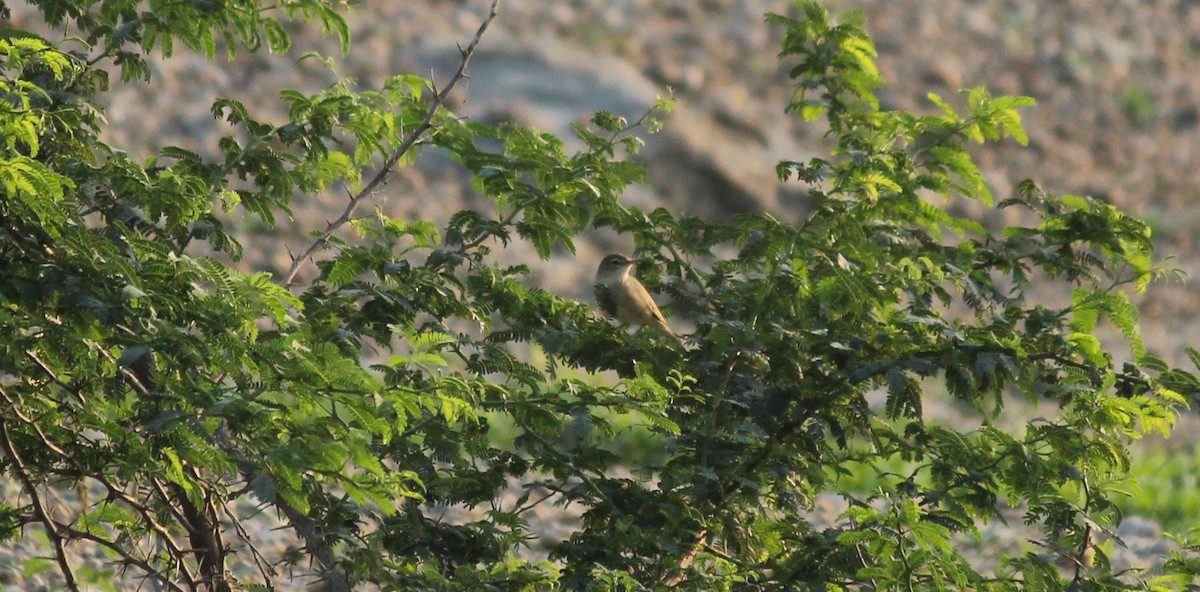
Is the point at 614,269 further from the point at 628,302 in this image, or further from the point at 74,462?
the point at 74,462

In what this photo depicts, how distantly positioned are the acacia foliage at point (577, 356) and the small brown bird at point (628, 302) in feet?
1.23

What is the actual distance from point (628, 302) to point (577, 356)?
86 cm

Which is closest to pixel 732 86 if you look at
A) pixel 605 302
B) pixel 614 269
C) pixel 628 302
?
pixel 614 269

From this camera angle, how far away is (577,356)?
4.08 metres

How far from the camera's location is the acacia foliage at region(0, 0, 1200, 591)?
3.33 m

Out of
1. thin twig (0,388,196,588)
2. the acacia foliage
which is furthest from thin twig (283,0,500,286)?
thin twig (0,388,196,588)

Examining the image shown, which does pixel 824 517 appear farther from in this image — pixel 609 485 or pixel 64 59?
pixel 64 59

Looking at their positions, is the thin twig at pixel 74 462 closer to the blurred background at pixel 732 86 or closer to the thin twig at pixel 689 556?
the thin twig at pixel 689 556

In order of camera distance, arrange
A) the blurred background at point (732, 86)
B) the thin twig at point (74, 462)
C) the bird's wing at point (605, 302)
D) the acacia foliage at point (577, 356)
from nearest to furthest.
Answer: the acacia foliage at point (577, 356) → the thin twig at point (74, 462) → the bird's wing at point (605, 302) → the blurred background at point (732, 86)

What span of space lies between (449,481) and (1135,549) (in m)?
5.22

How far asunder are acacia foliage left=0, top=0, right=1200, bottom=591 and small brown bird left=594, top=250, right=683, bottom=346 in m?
0.37

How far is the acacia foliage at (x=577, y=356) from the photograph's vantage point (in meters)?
3.33

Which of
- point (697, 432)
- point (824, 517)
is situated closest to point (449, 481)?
point (697, 432)

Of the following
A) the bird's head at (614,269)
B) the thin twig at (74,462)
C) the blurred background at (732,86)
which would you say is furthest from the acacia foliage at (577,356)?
the blurred background at (732,86)
